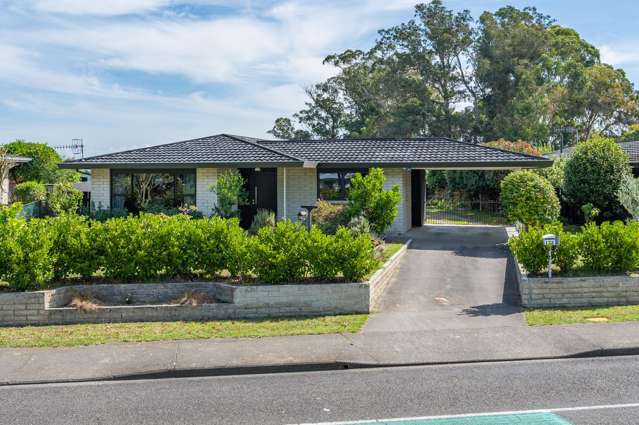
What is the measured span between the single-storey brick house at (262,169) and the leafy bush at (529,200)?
213 cm

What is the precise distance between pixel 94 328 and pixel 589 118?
176ft

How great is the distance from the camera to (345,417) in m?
6.91

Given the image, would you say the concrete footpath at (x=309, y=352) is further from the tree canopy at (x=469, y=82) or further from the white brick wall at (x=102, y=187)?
the tree canopy at (x=469, y=82)

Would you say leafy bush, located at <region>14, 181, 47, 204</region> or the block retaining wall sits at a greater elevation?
leafy bush, located at <region>14, 181, 47, 204</region>

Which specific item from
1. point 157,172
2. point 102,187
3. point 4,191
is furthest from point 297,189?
point 4,191

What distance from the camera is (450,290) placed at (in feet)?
46.7

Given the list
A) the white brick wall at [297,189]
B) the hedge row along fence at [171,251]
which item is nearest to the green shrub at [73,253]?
the hedge row along fence at [171,251]

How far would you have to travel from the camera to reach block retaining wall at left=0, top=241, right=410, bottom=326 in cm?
1175

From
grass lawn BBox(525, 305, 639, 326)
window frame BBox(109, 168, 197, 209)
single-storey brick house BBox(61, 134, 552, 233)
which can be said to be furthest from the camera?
window frame BBox(109, 168, 197, 209)

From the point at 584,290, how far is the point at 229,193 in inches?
464

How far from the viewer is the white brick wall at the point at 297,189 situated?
23019mm

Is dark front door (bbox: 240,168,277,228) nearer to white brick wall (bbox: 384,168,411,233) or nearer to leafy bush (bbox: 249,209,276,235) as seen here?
leafy bush (bbox: 249,209,276,235)

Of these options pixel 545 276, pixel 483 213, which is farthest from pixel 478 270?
pixel 483 213

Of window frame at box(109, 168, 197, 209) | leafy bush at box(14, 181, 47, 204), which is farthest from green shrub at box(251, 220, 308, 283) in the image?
leafy bush at box(14, 181, 47, 204)
